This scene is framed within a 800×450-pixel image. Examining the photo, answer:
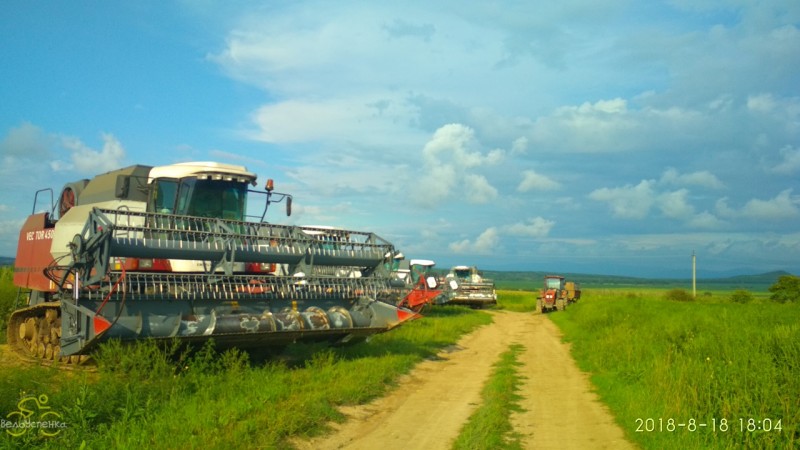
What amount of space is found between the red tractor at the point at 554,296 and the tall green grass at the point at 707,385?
916 inches

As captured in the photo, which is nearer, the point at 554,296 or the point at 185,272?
the point at 185,272

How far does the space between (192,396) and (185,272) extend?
125 inches

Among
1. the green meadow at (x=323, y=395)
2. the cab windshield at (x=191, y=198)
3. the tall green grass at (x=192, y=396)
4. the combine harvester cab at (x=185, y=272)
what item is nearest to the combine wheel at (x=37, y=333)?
the combine harvester cab at (x=185, y=272)

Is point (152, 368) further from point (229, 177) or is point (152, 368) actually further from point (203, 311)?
point (229, 177)

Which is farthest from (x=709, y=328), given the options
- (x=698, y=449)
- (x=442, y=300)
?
(x=442, y=300)

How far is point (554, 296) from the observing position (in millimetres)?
36594

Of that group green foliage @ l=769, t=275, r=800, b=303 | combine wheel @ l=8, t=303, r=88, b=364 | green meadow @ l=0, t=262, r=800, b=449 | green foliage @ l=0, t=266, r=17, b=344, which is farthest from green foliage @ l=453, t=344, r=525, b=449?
green foliage @ l=769, t=275, r=800, b=303

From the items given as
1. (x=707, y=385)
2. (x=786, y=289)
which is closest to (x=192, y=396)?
(x=707, y=385)

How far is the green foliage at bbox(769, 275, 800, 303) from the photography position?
40312mm

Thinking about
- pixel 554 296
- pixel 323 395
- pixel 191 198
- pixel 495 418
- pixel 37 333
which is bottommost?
pixel 495 418

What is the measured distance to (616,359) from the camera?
12.6 m

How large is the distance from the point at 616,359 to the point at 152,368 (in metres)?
8.84

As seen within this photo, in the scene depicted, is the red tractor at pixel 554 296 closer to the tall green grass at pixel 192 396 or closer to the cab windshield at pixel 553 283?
the cab windshield at pixel 553 283

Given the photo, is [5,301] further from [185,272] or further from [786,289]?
[786,289]
